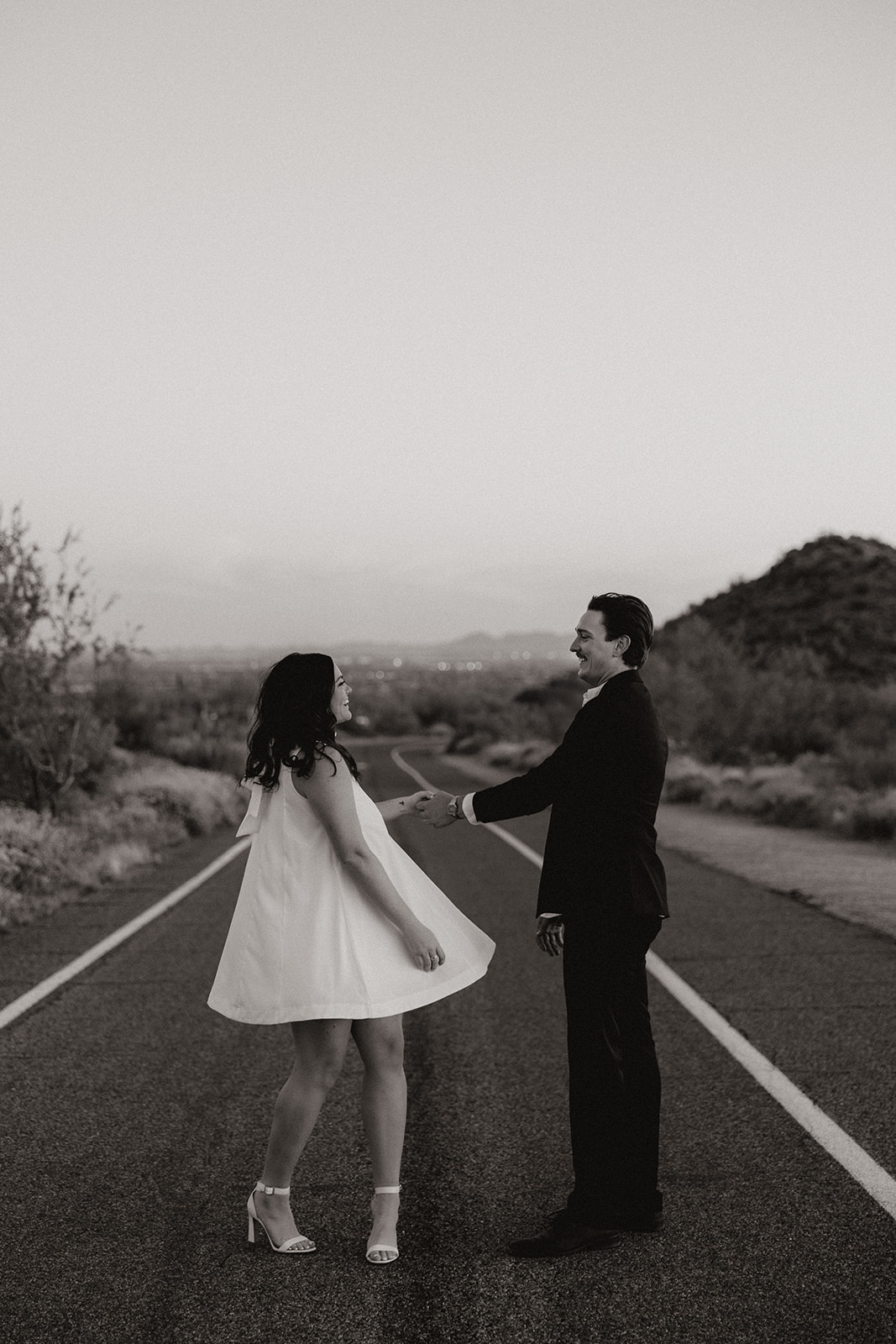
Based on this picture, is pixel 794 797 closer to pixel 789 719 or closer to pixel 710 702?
pixel 789 719

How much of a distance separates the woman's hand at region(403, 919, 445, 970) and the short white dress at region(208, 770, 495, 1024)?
0.16 ft

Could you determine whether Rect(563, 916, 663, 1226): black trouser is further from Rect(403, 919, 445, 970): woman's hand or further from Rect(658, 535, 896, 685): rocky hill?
Rect(658, 535, 896, 685): rocky hill

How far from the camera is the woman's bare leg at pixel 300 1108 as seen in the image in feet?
13.4

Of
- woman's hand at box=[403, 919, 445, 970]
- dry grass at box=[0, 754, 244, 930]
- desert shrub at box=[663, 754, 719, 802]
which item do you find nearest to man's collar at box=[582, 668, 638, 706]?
woman's hand at box=[403, 919, 445, 970]

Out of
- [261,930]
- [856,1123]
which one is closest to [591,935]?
[261,930]

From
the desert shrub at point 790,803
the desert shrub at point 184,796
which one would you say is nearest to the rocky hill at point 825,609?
the desert shrub at point 790,803

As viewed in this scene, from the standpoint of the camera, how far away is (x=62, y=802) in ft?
55.8

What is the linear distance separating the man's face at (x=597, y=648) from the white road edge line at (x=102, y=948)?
4.10m

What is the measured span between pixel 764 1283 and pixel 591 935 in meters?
1.13

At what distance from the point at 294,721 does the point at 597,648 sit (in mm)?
1055

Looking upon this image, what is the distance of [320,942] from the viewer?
13.1 feet

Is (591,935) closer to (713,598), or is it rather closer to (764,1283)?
(764,1283)

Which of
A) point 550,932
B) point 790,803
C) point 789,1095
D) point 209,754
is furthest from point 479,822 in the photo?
point 209,754

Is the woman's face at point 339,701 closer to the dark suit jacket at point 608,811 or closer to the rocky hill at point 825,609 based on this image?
the dark suit jacket at point 608,811
